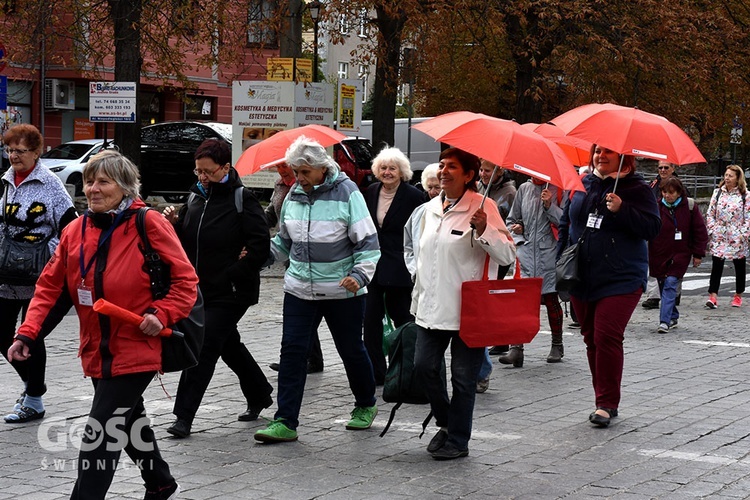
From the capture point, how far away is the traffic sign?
17.4 metres

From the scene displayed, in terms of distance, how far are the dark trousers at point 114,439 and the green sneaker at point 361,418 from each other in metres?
2.29

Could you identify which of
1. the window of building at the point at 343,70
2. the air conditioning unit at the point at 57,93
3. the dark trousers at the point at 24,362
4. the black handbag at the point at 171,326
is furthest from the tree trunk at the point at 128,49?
the window of building at the point at 343,70

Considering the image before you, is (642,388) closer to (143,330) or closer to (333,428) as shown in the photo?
(333,428)

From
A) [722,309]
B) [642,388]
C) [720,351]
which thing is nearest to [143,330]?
[642,388]

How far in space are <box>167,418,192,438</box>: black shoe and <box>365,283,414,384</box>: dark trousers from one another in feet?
6.87

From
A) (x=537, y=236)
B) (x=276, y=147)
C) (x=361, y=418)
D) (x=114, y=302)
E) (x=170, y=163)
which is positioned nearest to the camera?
(x=114, y=302)

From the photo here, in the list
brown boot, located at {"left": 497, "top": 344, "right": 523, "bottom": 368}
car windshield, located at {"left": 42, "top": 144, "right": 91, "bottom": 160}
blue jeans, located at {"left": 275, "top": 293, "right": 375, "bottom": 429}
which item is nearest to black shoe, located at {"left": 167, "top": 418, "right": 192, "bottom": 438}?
blue jeans, located at {"left": 275, "top": 293, "right": 375, "bottom": 429}

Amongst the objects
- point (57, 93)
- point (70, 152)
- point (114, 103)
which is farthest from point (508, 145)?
point (57, 93)

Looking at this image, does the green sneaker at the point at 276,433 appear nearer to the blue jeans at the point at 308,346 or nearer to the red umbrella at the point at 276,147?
the blue jeans at the point at 308,346

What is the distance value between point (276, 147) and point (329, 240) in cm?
174

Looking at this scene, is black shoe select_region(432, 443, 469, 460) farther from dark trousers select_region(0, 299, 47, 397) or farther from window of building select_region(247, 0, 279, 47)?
window of building select_region(247, 0, 279, 47)

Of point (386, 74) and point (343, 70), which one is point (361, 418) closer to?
point (386, 74)

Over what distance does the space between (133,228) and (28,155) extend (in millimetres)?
2643

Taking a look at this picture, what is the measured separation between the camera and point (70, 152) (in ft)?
90.7
